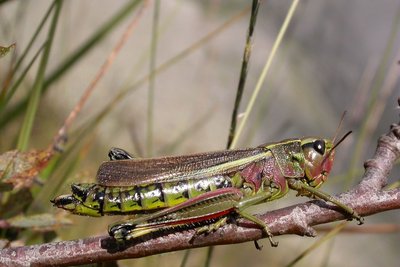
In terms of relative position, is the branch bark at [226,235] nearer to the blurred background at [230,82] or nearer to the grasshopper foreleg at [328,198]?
the grasshopper foreleg at [328,198]

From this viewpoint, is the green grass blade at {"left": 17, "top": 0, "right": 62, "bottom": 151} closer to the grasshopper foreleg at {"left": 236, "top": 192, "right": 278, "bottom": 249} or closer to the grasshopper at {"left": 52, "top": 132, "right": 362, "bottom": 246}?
the grasshopper at {"left": 52, "top": 132, "right": 362, "bottom": 246}

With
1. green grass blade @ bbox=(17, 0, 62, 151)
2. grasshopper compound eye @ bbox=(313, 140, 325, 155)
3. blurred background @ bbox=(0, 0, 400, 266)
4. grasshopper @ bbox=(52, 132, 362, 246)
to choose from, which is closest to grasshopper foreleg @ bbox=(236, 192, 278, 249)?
grasshopper @ bbox=(52, 132, 362, 246)

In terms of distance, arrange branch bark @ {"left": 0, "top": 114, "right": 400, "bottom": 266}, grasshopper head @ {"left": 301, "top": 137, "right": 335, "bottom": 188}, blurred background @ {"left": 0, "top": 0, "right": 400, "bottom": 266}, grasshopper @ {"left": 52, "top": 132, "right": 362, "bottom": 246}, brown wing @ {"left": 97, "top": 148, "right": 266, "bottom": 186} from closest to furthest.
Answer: branch bark @ {"left": 0, "top": 114, "right": 400, "bottom": 266} < grasshopper @ {"left": 52, "top": 132, "right": 362, "bottom": 246} < brown wing @ {"left": 97, "top": 148, "right": 266, "bottom": 186} < grasshopper head @ {"left": 301, "top": 137, "right": 335, "bottom": 188} < blurred background @ {"left": 0, "top": 0, "right": 400, "bottom": 266}

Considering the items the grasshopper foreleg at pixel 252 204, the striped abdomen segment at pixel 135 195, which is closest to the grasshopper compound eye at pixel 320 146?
the grasshopper foreleg at pixel 252 204

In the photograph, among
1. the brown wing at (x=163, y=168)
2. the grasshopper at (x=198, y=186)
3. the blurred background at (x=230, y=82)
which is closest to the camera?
the grasshopper at (x=198, y=186)

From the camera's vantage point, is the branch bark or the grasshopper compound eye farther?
the grasshopper compound eye

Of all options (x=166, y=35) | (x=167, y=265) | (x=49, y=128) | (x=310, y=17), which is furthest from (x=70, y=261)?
(x=310, y=17)
